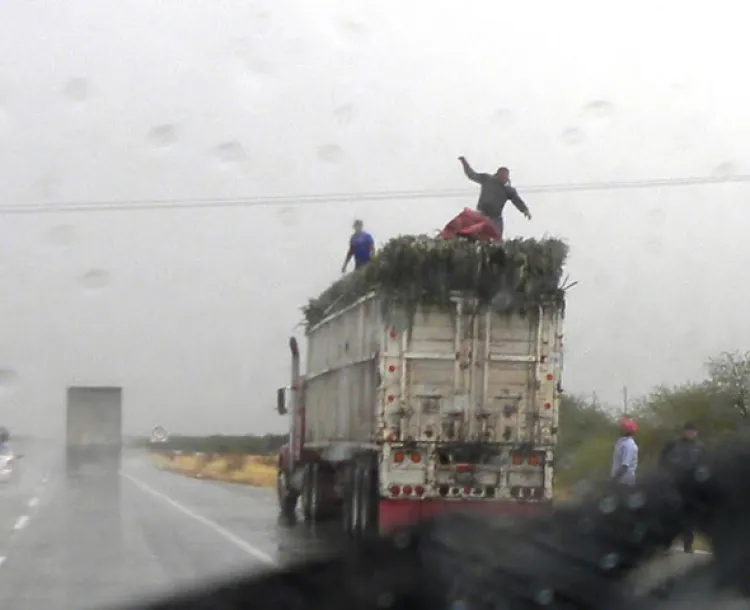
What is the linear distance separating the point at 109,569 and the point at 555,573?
12964mm

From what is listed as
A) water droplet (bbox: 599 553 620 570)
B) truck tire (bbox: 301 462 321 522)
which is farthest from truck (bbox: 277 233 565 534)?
water droplet (bbox: 599 553 620 570)

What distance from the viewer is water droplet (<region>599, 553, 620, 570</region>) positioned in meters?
2.37

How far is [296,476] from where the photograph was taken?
72.2ft

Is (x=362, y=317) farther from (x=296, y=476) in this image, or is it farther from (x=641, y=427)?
(x=641, y=427)

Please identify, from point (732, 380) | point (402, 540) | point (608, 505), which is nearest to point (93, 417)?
point (732, 380)

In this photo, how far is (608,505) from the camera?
8.20ft

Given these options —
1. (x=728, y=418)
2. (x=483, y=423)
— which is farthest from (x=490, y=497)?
(x=728, y=418)

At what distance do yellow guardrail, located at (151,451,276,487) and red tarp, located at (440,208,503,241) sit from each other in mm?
20053

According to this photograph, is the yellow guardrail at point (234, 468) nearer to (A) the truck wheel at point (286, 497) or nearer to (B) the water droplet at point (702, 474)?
(A) the truck wheel at point (286, 497)

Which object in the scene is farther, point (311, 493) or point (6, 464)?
point (6, 464)

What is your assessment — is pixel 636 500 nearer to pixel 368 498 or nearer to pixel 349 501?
pixel 368 498

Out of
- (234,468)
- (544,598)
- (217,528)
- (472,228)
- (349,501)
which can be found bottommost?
(234,468)

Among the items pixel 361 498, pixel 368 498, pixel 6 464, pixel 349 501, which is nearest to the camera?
pixel 368 498

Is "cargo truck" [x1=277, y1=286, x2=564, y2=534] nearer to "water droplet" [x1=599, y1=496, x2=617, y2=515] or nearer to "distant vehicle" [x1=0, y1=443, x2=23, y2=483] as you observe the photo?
"water droplet" [x1=599, y1=496, x2=617, y2=515]
